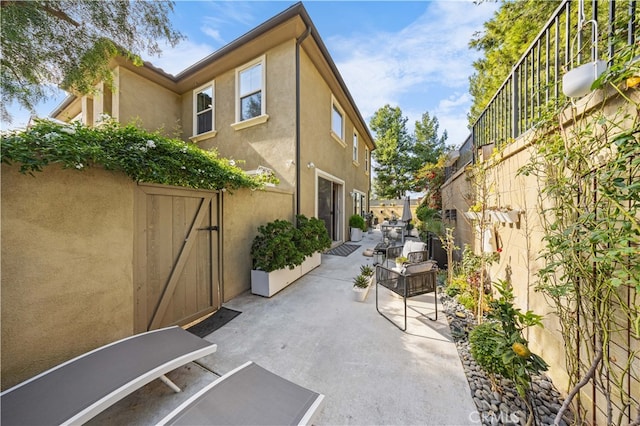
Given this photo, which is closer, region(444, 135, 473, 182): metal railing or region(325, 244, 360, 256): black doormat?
region(444, 135, 473, 182): metal railing

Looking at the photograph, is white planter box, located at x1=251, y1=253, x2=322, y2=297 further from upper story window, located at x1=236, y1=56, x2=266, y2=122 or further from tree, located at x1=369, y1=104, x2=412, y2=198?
tree, located at x1=369, y1=104, x2=412, y2=198

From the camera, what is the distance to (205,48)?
657 centimetres

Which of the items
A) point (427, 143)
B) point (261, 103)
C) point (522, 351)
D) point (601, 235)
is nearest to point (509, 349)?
point (522, 351)

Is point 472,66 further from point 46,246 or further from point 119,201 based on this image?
point 46,246

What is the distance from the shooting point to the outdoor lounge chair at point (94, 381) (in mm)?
1512

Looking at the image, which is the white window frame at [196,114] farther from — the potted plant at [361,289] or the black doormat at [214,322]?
the potted plant at [361,289]

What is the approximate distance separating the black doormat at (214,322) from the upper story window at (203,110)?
6.41 meters

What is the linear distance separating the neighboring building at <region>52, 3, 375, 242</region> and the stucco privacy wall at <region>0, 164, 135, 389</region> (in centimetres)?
359

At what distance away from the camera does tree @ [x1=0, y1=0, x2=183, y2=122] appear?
3.23m

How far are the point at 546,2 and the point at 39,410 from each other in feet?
38.1

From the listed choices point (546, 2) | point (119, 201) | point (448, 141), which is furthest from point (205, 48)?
point (448, 141)

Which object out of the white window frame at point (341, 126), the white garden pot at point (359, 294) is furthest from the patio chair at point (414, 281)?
the white window frame at point (341, 126)

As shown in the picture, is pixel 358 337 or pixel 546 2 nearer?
pixel 358 337

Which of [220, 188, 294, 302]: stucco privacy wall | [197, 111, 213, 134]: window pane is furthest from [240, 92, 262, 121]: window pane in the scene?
[220, 188, 294, 302]: stucco privacy wall
